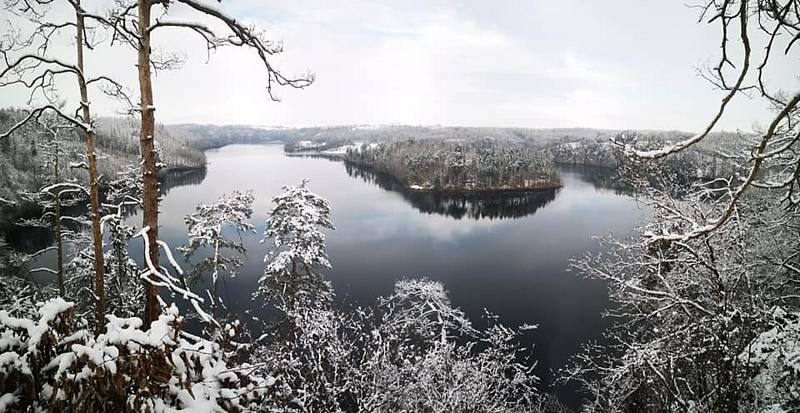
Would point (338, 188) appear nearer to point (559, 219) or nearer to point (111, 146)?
point (559, 219)

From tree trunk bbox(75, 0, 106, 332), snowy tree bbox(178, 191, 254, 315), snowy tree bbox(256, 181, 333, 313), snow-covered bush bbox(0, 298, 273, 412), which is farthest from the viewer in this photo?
snowy tree bbox(256, 181, 333, 313)

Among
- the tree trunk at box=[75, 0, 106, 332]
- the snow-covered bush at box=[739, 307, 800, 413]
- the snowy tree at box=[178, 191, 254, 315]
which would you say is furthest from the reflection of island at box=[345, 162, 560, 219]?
the tree trunk at box=[75, 0, 106, 332]

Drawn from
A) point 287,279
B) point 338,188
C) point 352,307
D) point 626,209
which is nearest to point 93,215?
point 287,279

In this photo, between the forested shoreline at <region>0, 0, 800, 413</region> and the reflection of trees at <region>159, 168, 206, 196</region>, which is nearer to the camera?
the forested shoreline at <region>0, 0, 800, 413</region>

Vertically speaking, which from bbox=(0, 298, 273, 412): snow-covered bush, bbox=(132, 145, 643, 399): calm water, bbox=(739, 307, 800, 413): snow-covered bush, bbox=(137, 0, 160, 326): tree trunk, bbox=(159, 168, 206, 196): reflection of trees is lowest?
bbox=(132, 145, 643, 399): calm water

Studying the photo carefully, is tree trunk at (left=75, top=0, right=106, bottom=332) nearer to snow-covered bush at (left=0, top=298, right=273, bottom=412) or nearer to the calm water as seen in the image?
snow-covered bush at (left=0, top=298, right=273, bottom=412)

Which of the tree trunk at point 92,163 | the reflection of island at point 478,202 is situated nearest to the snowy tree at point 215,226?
the tree trunk at point 92,163

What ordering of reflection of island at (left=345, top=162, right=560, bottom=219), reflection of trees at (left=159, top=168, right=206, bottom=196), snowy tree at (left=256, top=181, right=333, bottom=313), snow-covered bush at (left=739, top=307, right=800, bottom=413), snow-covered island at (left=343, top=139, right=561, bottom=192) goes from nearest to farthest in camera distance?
1. snow-covered bush at (left=739, top=307, right=800, bottom=413)
2. snowy tree at (left=256, top=181, right=333, bottom=313)
3. reflection of island at (left=345, top=162, right=560, bottom=219)
4. reflection of trees at (left=159, top=168, right=206, bottom=196)
5. snow-covered island at (left=343, top=139, right=561, bottom=192)

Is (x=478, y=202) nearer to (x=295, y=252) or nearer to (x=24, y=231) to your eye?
(x=295, y=252)
